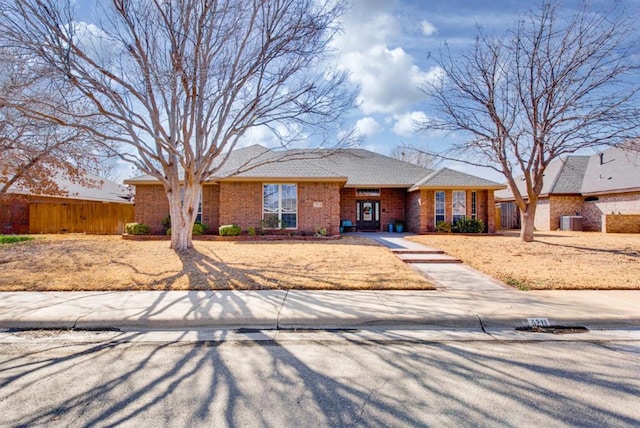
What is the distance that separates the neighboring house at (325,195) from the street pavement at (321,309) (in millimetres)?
7381

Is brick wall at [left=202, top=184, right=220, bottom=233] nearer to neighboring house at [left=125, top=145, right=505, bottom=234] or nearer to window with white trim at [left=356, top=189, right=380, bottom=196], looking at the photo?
neighboring house at [left=125, top=145, right=505, bottom=234]

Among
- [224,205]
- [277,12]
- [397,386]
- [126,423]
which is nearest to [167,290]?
[126,423]

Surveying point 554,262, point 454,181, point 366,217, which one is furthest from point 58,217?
point 554,262

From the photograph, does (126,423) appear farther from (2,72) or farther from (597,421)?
(2,72)

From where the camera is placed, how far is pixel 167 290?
21.7 feet

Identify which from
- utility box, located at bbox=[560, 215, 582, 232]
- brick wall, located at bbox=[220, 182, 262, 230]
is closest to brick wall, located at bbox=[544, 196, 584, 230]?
utility box, located at bbox=[560, 215, 582, 232]

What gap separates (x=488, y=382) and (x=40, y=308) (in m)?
6.71

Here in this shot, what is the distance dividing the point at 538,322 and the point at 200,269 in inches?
290

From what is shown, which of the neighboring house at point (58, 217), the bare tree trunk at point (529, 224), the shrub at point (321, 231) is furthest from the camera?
the neighboring house at point (58, 217)

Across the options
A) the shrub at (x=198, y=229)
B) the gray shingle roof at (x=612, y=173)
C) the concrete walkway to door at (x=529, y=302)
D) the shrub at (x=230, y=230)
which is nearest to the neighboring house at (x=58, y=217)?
the shrub at (x=198, y=229)

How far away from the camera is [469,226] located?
1786 cm

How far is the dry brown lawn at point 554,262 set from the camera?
7254 millimetres

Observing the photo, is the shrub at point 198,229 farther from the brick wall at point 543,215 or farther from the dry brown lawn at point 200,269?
the brick wall at point 543,215

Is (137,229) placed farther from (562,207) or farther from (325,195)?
(562,207)
